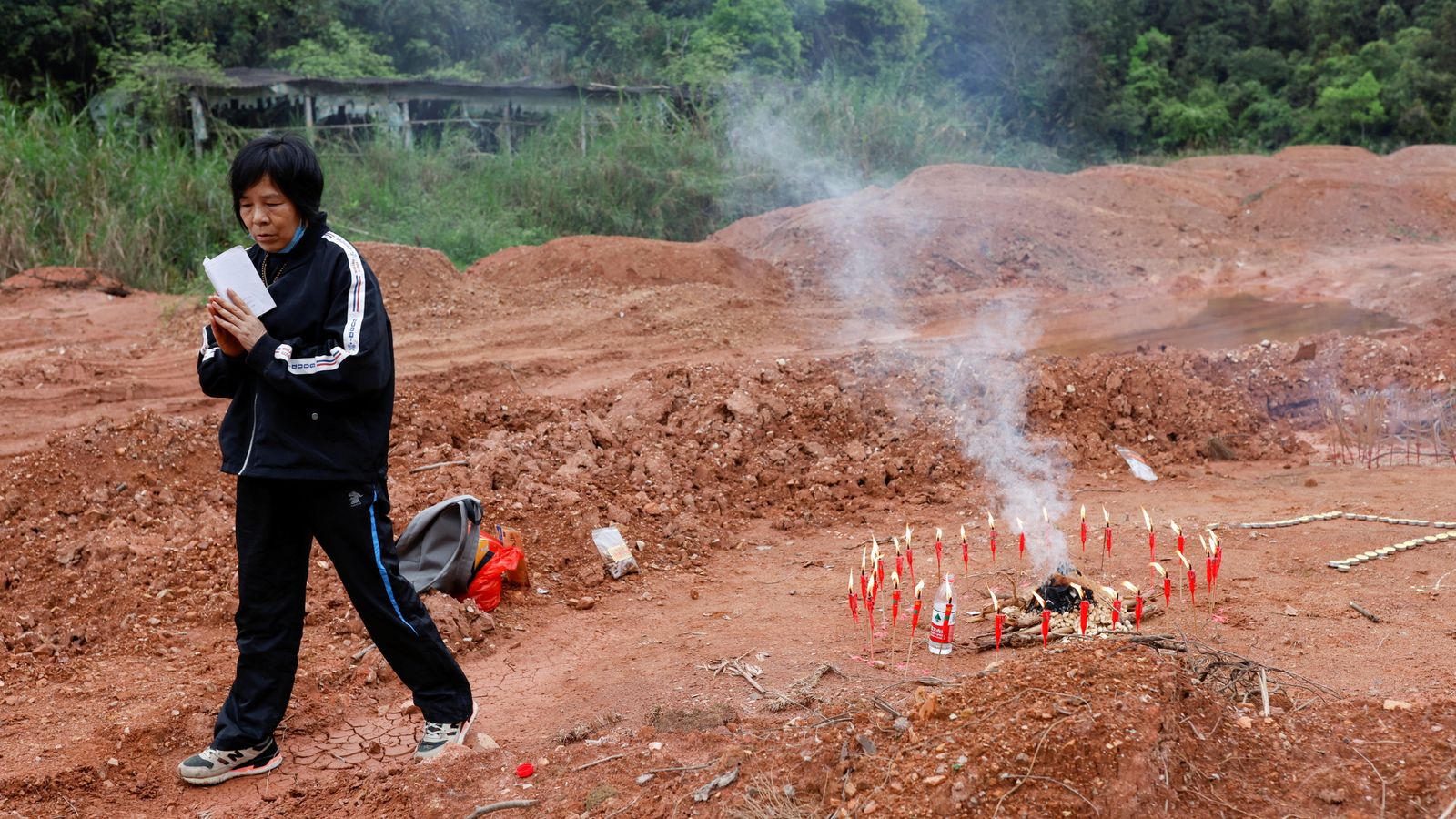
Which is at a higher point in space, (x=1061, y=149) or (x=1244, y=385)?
(x=1061, y=149)

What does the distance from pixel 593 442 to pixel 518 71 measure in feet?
55.3

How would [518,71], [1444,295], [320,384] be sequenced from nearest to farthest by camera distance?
[320,384] → [1444,295] → [518,71]

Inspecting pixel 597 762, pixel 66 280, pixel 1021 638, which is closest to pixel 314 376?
pixel 597 762

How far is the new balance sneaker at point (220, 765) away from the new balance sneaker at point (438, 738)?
515mm

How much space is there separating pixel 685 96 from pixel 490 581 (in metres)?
16.2

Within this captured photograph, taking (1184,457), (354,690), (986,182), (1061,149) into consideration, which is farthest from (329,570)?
(1061,149)

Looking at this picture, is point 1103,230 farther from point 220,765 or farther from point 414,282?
point 220,765

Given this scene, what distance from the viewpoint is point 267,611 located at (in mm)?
3725

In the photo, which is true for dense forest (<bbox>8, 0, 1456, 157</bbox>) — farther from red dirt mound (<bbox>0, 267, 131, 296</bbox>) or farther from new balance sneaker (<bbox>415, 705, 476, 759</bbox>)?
new balance sneaker (<bbox>415, 705, 476, 759</bbox>)

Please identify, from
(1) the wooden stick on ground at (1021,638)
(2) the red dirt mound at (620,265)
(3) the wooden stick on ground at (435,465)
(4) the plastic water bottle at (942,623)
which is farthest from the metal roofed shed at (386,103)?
(4) the plastic water bottle at (942,623)

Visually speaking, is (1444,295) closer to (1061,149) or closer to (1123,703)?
(1123,703)

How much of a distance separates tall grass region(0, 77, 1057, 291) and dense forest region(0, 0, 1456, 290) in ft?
0.13

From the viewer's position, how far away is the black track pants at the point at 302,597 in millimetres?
3566

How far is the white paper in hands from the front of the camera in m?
3.38
